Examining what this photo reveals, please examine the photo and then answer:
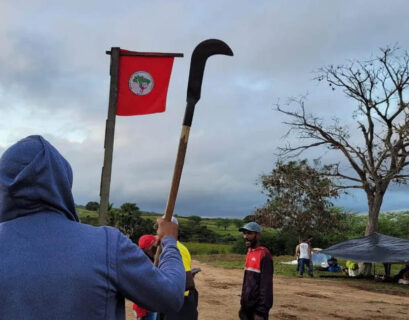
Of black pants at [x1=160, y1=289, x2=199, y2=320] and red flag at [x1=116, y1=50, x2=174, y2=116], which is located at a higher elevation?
red flag at [x1=116, y1=50, x2=174, y2=116]

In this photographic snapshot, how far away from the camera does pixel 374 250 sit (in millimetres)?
17609

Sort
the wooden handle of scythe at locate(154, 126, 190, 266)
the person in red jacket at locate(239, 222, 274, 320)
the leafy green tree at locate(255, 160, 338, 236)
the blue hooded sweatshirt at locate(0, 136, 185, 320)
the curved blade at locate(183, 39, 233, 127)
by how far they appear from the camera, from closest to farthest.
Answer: the blue hooded sweatshirt at locate(0, 136, 185, 320) → the wooden handle of scythe at locate(154, 126, 190, 266) → the curved blade at locate(183, 39, 233, 127) → the person in red jacket at locate(239, 222, 274, 320) → the leafy green tree at locate(255, 160, 338, 236)

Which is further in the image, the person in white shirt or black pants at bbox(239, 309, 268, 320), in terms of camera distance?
the person in white shirt

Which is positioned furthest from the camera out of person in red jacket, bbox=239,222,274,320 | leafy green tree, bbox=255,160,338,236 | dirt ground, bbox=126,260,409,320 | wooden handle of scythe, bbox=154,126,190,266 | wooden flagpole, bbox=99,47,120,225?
leafy green tree, bbox=255,160,338,236

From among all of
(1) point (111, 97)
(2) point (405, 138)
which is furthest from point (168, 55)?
(2) point (405, 138)

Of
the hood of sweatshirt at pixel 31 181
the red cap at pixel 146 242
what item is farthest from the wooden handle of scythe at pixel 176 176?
the red cap at pixel 146 242

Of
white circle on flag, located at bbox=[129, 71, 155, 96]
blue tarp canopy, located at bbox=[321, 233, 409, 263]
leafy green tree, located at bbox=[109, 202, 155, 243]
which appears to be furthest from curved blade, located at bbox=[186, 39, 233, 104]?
leafy green tree, located at bbox=[109, 202, 155, 243]

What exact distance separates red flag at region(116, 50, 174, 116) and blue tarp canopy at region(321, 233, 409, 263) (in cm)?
1359

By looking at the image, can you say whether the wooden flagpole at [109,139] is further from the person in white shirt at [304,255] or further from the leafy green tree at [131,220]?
the leafy green tree at [131,220]

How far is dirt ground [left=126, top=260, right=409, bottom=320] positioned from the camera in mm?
10531

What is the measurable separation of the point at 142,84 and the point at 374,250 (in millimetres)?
14729

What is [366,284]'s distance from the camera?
18219 mm

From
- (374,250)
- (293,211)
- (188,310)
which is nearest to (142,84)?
(188,310)

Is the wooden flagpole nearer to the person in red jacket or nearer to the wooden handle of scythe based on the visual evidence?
the person in red jacket
